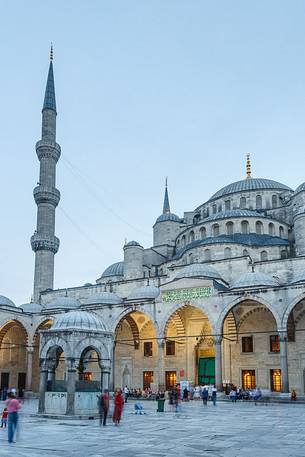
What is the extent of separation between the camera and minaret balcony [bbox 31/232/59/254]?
3506 cm

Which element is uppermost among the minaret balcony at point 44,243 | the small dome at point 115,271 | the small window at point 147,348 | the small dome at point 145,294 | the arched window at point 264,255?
the minaret balcony at point 44,243

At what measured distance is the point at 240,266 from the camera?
2803 centimetres

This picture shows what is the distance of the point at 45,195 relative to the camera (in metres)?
36.0

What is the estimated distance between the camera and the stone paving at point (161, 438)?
7676 mm

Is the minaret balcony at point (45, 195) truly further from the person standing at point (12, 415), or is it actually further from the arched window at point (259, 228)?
the person standing at point (12, 415)

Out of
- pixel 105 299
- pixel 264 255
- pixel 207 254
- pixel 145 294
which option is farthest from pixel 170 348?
pixel 264 255

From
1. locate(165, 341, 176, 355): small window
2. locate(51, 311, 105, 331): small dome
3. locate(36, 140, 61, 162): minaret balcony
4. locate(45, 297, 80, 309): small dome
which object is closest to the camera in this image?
locate(51, 311, 105, 331): small dome

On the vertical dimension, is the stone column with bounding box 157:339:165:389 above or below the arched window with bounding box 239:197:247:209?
below

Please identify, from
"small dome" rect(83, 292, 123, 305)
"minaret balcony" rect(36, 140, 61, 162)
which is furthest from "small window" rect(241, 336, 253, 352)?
"minaret balcony" rect(36, 140, 61, 162)

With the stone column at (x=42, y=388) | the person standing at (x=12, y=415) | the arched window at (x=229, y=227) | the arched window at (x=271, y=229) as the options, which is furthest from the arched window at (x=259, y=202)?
the person standing at (x=12, y=415)

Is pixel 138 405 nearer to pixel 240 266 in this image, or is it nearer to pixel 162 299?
pixel 162 299

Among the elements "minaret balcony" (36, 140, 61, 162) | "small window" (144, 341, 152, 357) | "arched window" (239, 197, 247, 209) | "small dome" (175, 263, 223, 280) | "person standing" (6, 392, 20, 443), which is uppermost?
"minaret balcony" (36, 140, 61, 162)

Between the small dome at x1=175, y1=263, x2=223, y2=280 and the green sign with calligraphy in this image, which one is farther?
the small dome at x1=175, y1=263, x2=223, y2=280

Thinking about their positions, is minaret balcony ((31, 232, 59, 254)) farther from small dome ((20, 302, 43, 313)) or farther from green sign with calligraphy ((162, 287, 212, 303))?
green sign with calligraphy ((162, 287, 212, 303))
